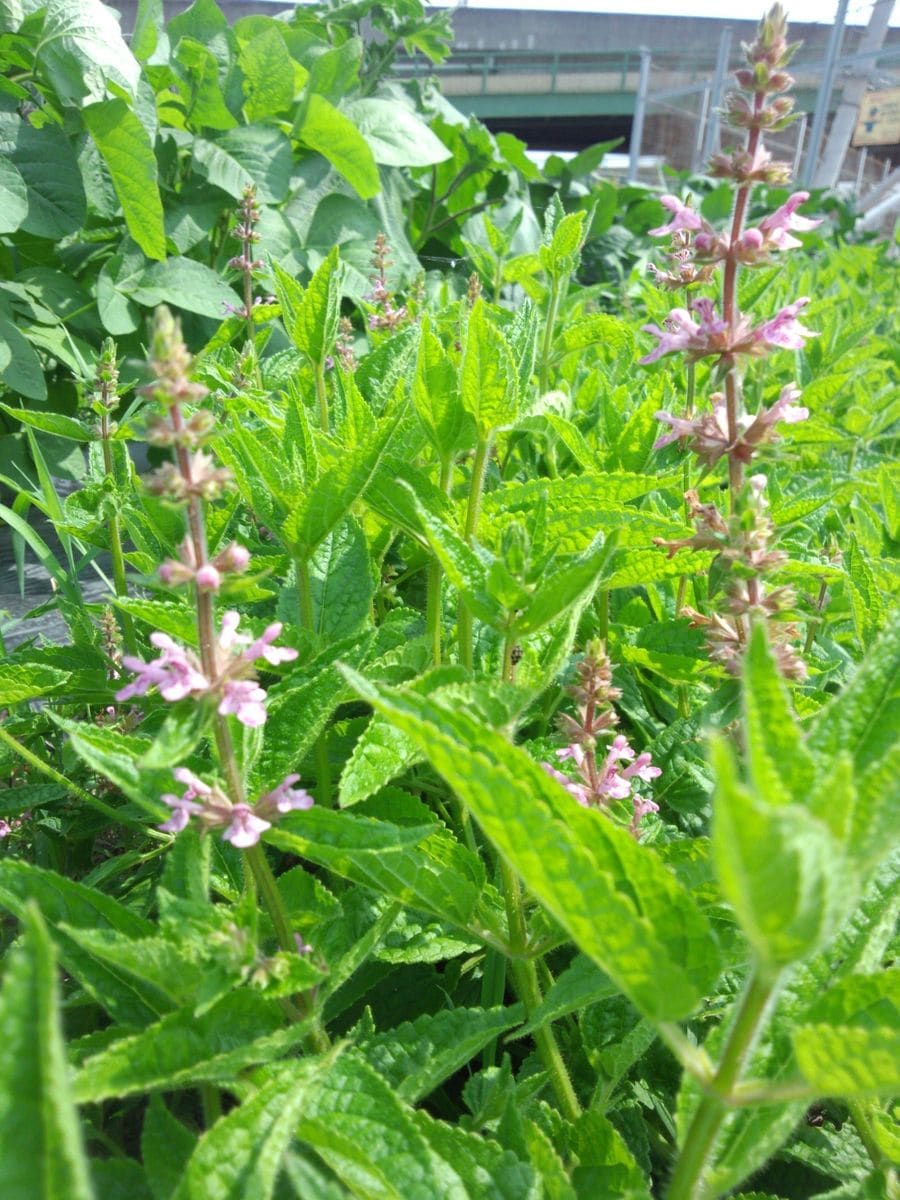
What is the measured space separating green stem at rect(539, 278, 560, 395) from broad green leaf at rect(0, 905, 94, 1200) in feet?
5.52

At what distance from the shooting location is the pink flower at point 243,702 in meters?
0.80

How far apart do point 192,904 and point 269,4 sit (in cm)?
1294

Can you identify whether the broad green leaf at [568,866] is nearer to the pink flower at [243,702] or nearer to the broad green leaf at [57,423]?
the pink flower at [243,702]

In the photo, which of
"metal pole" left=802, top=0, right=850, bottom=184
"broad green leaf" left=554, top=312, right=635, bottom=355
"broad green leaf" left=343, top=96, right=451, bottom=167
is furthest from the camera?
"metal pole" left=802, top=0, right=850, bottom=184

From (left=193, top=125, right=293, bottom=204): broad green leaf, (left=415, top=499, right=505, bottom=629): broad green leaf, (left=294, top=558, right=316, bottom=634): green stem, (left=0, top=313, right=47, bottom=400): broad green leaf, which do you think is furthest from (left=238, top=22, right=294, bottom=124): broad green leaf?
(left=415, top=499, right=505, bottom=629): broad green leaf

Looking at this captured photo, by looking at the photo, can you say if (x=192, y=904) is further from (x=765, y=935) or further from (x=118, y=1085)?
(x=765, y=935)

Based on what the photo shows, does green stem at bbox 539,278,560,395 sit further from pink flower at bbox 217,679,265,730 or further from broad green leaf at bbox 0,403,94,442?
pink flower at bbox 217,679,265,730

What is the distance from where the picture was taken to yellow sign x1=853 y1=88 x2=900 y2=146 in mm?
9125

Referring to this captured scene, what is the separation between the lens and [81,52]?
296 centimetres

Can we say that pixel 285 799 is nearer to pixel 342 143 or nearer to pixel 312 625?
pixel 312 625

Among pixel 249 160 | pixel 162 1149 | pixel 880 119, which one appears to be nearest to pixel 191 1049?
pixel 162 1149

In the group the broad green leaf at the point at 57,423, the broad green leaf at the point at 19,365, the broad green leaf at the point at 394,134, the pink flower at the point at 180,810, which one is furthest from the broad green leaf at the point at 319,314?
the broad green leaf at the point at 394,134

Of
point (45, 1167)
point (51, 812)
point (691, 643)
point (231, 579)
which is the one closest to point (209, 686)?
point (231, 579)

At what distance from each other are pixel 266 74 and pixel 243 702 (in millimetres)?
3827
